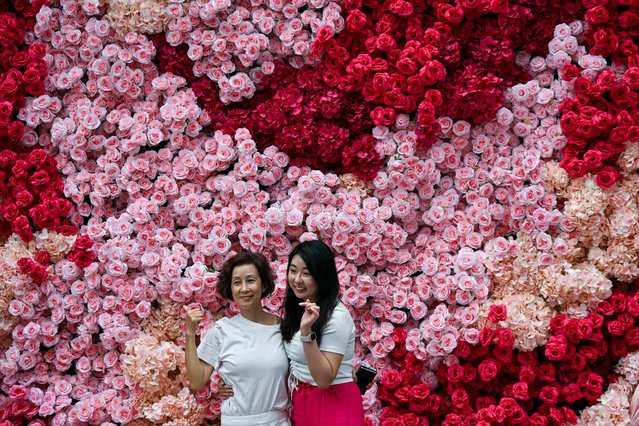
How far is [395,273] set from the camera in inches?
179

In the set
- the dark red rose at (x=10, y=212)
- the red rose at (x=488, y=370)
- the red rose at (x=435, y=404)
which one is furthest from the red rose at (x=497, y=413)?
the dark red rose at (x=10, y=212)

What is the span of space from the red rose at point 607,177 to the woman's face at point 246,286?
1.92 metres

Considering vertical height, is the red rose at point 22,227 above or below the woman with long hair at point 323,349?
above

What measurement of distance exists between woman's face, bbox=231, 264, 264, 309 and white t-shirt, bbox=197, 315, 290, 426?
0.12 m

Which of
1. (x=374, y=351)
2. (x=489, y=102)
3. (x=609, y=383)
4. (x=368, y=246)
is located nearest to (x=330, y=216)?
(x=368, y=246)

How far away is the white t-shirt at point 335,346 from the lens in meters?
3.54

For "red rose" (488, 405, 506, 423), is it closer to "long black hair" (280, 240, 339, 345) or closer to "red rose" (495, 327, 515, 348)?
"red rose" (495, 327, 515, 348)

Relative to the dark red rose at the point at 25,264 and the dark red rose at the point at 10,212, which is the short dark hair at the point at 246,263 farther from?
the dark red rose at the point at 10,212

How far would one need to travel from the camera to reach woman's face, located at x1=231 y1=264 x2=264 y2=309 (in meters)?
3.79

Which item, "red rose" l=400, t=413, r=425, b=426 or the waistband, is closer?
the waistband

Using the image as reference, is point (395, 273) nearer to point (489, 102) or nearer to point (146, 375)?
point (489, 102)

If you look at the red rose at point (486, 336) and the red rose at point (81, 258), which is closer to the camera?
the red rose at point (486, 336)

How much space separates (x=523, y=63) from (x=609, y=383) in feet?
6.05

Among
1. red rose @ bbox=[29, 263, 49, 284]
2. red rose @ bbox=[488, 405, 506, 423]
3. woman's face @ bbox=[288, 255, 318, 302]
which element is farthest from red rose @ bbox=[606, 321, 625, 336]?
red rose @ bbox=[29, 263, 49, 284]
